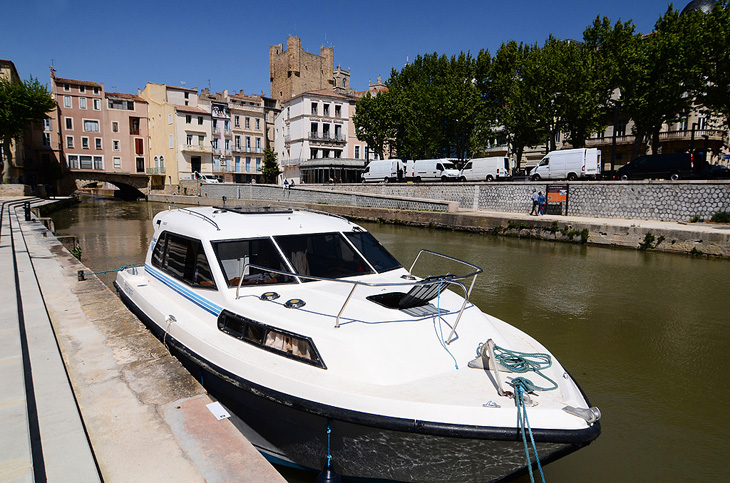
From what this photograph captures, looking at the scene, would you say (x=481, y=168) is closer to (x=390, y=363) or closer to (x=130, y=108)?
(x=390, y=363)

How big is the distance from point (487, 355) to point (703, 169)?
24.7 m

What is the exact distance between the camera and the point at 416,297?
4.57 meters

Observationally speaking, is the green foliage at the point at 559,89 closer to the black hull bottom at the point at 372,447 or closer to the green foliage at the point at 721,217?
the green foliage at the point at 721,217

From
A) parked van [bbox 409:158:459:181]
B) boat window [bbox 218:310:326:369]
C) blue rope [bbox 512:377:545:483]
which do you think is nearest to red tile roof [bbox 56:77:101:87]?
parked van [bbox 409:158:459:181]

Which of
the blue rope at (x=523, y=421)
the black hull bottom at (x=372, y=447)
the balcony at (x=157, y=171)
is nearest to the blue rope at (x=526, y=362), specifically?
the blue rope at (x=523, y=421)

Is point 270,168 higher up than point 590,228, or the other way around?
point 270,168

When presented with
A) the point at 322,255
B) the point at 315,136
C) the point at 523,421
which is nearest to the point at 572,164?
the point at 322,255

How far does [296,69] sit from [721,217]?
2587 inches

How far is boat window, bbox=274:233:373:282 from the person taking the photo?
215 inches

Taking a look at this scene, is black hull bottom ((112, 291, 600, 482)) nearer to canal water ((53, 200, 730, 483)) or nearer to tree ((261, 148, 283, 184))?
canal water ((53, 200, 730, 483))

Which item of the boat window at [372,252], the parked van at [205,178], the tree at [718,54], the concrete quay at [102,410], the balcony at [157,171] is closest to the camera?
the concrete quay at [102,410]

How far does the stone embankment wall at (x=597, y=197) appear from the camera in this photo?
19.7m

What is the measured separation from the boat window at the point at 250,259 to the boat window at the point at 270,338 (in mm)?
549

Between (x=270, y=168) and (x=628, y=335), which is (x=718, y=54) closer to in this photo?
(x=628, y=335)
